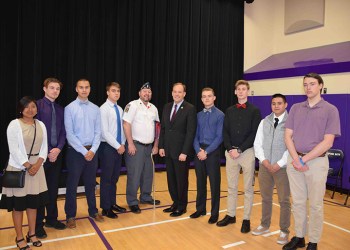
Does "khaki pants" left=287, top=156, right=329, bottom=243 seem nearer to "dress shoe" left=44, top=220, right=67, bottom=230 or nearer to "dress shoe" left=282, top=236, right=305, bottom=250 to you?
"dress shoe" left=282, top=236, right=305, bottom=250

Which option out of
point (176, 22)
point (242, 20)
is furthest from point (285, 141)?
point (242, 20)

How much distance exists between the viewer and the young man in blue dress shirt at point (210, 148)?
3.96m

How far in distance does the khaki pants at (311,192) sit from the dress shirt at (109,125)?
7.35 feet

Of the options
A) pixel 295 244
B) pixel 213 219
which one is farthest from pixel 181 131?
pixel 295 244

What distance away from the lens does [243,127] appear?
3.68m

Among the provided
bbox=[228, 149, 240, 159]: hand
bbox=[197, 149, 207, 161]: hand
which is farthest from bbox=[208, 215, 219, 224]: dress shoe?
bbox=[228, 149, 240, 159]: hand

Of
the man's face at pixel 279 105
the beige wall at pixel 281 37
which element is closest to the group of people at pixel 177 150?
the man's face at pixel 279 105

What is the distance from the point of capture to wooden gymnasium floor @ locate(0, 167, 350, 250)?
334 centimetres

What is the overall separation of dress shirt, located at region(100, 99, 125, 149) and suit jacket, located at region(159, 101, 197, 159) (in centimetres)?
66

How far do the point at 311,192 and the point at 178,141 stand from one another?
5.88 ft

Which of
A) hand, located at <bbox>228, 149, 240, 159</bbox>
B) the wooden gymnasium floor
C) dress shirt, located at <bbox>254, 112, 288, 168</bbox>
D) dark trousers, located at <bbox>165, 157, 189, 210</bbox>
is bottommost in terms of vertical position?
the wooden gymnasium floor

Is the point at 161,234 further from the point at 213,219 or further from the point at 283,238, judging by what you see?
the point at 283,238

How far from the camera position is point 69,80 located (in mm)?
6613

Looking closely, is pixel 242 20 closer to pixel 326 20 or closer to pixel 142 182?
pixel 326 20
